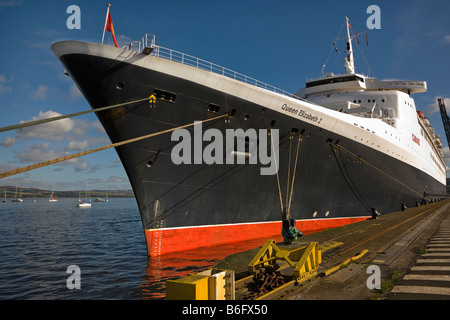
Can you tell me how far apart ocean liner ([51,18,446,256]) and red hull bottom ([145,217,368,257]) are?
4 cm

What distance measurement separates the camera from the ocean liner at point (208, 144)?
443 inches

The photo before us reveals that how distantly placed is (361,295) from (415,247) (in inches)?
261

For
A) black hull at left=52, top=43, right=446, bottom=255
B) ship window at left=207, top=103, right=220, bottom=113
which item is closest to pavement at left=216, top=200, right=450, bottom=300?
black hull at left=52, top=43, right=446, bottom=255

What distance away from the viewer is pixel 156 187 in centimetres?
1205

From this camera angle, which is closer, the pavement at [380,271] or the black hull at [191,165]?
the pavement at [380,271]

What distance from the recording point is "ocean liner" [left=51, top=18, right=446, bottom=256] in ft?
36.9
